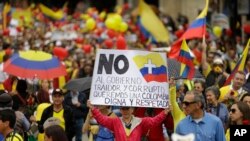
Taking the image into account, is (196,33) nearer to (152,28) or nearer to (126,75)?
(126,75)

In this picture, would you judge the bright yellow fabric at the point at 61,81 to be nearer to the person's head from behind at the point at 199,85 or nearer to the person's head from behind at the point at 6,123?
the person's head from behind at the point at 199,85

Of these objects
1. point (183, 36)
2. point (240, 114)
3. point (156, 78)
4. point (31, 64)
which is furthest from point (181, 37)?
point (240, 114)

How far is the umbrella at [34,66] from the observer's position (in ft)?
54.3

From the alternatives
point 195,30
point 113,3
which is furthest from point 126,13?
point 195,30

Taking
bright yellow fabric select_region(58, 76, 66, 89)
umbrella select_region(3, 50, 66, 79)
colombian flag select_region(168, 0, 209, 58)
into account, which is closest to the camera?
umbrella select_region(3, 50, 66, 79)

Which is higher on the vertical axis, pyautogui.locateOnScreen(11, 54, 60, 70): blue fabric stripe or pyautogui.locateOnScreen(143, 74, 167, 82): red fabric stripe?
pyautogui.locateOnScreen(11, 54, 60, 70): blue fabric stripe

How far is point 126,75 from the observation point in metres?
12.0

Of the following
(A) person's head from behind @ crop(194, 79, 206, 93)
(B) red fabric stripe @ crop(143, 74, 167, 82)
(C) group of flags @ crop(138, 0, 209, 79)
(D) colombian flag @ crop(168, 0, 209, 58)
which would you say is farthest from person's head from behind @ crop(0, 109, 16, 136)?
(D) colombian flag @ crop(168, 0, 209, 58)

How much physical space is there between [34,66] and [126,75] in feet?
16.6

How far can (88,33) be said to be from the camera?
113 ft

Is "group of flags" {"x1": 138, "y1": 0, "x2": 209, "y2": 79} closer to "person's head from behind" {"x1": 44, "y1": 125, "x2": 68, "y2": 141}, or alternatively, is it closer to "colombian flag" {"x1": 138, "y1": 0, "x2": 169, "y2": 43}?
"colombian flag" {"x1": 138, "y1": 0, "x2": 169, "y2": 43}

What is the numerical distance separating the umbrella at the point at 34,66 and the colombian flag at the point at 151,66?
4.55m

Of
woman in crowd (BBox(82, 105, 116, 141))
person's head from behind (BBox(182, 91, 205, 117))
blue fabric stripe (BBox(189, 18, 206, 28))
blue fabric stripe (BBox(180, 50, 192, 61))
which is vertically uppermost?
blue fabric stripe (BBox(189, 18, 206, 28))

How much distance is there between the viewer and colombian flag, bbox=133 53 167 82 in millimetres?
11945
